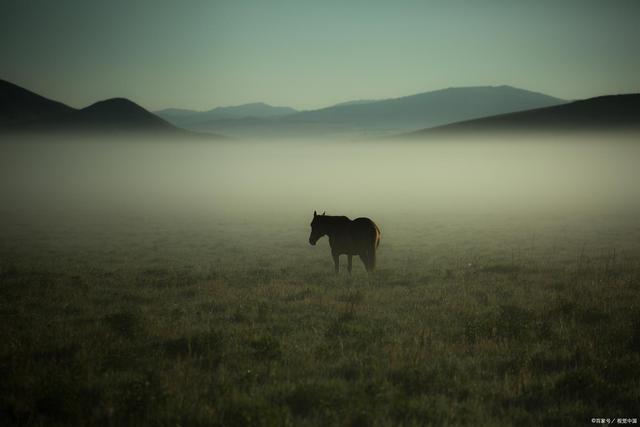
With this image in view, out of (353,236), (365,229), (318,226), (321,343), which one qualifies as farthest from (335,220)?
(321,343)

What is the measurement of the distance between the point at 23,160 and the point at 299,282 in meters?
223

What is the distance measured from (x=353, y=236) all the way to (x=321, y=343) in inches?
295

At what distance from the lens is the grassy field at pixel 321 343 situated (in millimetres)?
5930

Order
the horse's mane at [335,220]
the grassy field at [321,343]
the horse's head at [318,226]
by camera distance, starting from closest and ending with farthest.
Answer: the grassy field at [321,343] < the horse's mane at [335,220] < the horse's head at [318,226]

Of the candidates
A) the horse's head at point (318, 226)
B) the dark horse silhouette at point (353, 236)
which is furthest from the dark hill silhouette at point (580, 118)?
the horse's head at point (318, 226)

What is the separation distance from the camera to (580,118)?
171375mm

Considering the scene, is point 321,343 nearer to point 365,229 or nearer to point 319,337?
point 319,337

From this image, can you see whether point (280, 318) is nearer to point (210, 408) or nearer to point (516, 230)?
point (210, 408)

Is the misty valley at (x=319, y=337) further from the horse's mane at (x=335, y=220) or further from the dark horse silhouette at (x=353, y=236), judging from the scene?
the horse's mane at (x=335, y=220)

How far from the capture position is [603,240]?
2592 centimetres

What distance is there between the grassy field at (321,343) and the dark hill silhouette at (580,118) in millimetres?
175471

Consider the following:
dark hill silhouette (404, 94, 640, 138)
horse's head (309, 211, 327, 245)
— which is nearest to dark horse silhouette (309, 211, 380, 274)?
horse's head (309, 211, 327, 245)

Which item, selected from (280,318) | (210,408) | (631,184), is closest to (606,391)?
(210,408)

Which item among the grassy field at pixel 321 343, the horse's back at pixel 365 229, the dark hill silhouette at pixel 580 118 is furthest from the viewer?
the dark hill silhouette at pixel 580 118
